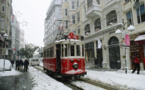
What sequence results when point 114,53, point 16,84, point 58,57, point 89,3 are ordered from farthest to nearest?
point 89,3 → point 114,53 → point 58,57 → point 16,84

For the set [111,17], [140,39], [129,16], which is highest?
[111,17]

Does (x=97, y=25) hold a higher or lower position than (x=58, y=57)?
higher

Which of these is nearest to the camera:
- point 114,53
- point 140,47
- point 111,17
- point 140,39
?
point 140,39

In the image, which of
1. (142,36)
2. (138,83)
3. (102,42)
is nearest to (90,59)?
(102,42)

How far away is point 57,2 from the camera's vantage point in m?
46.5

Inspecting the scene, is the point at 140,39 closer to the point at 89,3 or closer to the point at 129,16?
the point at 129,16

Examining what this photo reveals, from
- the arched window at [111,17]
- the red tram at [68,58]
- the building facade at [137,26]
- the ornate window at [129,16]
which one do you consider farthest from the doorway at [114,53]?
the red tram at [68,58]

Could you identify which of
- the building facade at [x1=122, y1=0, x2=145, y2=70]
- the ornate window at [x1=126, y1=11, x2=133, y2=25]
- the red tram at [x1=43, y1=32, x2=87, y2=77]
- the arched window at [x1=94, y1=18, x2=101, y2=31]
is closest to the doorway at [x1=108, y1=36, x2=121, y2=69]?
the building facade at [x1=122, y1=0, x2=145, y2=70]

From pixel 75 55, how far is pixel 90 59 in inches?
569

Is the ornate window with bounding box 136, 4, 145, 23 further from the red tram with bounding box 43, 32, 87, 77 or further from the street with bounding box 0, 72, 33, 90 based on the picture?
the street with bounding box 0, 72, 33, 90

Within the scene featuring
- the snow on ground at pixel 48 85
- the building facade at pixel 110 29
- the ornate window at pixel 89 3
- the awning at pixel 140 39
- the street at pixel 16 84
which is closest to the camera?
the snow on ground at pixel 48 85

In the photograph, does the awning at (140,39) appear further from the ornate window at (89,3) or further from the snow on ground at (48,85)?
the ornate window at (89,3)

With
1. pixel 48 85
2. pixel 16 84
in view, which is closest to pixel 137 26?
pixel 48 85

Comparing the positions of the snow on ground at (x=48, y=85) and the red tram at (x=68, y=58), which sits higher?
the red tram at (x=68, y=58)
